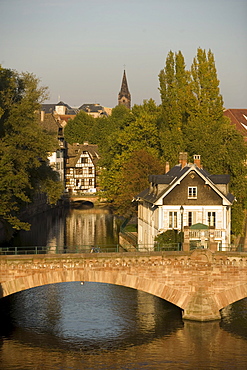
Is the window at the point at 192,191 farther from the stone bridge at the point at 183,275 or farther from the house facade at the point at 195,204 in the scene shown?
the stone bridge at the point at 183,275

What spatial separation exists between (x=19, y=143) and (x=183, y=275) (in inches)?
1068

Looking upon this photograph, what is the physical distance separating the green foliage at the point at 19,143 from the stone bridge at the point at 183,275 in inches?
752

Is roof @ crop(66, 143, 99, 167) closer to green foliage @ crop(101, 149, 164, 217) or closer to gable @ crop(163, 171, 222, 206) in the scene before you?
green foliage @ crop(101, 149, 164, 217)

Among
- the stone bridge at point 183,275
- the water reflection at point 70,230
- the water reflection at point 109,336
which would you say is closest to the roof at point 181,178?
the water reflection at point 109,336

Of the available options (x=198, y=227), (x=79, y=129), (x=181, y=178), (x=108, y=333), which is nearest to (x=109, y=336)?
(x=108, y=333)

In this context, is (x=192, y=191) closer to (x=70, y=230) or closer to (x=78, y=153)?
(x=70, y=230)

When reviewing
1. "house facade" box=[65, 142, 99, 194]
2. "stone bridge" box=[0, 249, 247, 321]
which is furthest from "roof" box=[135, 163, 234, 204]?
"house facade" box=[65, 142, 99, 194]

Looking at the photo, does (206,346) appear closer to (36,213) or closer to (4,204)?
(4,204)

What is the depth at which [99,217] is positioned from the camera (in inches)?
4469

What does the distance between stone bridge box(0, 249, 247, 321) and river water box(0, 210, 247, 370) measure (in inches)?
56.2

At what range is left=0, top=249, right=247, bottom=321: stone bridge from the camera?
44.2 meters

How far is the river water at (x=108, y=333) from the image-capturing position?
39.0 meters

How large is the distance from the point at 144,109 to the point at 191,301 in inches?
2667

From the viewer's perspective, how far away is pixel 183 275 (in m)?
44.8
